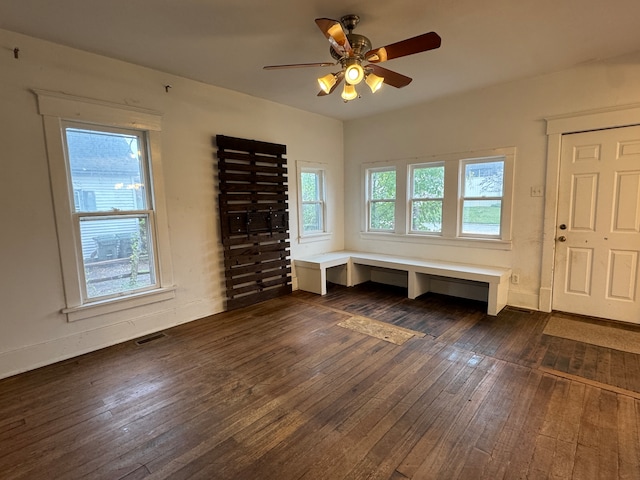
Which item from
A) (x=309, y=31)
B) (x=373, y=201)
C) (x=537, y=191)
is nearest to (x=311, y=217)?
(x=373, y=201)

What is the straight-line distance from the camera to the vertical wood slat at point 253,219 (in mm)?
3936

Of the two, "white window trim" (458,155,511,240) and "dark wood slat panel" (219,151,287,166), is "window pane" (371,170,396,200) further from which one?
"dark wood slat panel" (219,151,287,166)

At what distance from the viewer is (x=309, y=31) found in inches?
101

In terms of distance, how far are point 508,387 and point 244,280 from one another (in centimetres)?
305

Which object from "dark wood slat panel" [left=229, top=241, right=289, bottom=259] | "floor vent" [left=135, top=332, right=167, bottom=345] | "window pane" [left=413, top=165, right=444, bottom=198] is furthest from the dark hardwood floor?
"window pane" [left=413, top=165, right=444, bottom=198]

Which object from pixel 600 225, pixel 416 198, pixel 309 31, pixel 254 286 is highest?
pixel 309 31

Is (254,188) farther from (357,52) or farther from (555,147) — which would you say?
(555,147)

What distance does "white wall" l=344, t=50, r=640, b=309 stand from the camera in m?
3.27

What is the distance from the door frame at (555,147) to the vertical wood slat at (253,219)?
323 centimetres

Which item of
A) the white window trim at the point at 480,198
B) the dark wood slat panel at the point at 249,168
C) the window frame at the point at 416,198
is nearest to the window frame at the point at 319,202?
the dark wood slat panel at the point at 249,168

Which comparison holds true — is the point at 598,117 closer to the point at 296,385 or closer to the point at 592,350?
the point at 592,350

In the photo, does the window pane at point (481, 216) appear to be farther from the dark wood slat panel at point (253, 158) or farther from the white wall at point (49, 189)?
the white wall at point (49, 189)

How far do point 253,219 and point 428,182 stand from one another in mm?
2580

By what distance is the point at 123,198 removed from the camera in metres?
3.21
